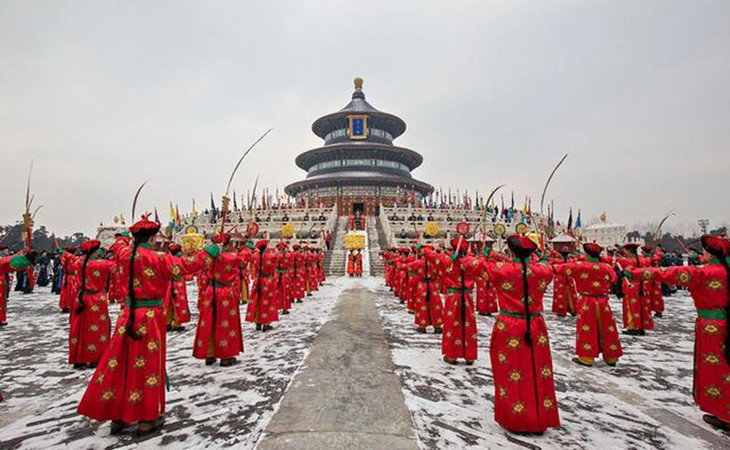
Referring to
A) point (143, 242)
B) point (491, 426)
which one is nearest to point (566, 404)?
point (491, 426)

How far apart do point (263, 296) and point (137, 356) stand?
4.88 m

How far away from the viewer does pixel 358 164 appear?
4744 cm

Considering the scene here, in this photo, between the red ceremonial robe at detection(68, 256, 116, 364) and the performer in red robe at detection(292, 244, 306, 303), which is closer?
the red ceremonial robe at detection(68, 256, 116, 364)

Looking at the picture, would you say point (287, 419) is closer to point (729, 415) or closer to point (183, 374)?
point (183, 374)

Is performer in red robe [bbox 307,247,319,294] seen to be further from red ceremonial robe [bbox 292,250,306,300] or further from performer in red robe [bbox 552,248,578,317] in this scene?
performer in red robe [bbox 552,248,578,317]

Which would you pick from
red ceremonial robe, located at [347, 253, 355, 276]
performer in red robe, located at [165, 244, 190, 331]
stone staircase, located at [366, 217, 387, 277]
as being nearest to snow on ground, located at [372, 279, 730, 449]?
performer in red robe, located at [165, 244, 190, 331]

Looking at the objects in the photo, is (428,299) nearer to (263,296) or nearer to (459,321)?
(459,321)

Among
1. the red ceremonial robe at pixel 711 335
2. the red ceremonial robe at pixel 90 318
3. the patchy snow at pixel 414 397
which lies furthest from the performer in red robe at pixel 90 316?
the red ceremonial robe at pixel 711 335

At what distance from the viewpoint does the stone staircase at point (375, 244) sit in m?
23.9

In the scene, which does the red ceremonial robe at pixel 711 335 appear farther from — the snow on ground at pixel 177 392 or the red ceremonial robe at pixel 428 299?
the snow on ground at pixel 177 392

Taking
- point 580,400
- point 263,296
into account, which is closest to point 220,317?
point 263,296

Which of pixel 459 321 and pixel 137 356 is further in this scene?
pixel 459 321

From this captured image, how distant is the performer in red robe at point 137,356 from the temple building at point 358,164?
3666 cm

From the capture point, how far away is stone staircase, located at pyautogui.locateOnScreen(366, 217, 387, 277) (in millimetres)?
23855
